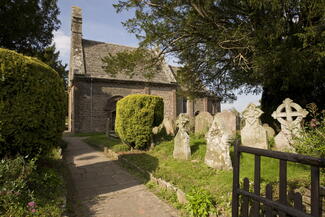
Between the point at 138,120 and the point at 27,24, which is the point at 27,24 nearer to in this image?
the point at 27,24

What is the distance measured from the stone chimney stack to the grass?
49.8 ft

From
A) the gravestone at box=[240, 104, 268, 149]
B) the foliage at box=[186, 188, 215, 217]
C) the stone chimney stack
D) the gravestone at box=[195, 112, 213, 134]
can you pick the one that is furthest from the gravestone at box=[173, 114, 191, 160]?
the stone chimney stack

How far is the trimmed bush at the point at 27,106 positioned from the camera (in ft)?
12.0

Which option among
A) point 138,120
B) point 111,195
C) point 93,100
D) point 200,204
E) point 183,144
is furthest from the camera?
point 93,100

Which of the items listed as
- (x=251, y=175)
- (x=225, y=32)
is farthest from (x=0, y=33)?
(x=251, y=175)

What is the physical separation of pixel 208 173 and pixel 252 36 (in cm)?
575

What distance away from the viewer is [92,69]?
66.3 ft

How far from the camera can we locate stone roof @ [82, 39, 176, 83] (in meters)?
20.3

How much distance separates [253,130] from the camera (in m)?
7.27

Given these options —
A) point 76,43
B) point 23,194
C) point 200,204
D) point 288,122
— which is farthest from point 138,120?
point 76,43

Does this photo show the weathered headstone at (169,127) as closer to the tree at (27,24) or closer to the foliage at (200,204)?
the foliage at (200,204)

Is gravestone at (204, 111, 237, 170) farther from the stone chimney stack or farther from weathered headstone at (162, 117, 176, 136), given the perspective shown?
the stone chimney stack

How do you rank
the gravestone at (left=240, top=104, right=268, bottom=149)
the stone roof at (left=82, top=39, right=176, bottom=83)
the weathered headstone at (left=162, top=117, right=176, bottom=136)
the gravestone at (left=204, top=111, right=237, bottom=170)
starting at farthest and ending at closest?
the stone roof at (left=82, top=39, right=176, bottom=83), the weathered headstone at (left=162, top=117, right=176, bottom=136), the gravestone at (left=240, top=104, right=268, bottom=149), the gravestone at (left=204, top=111, right=237, bottom=170)

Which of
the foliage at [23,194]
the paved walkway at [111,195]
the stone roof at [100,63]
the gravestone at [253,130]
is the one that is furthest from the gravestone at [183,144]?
the stone roof at [100,63]
